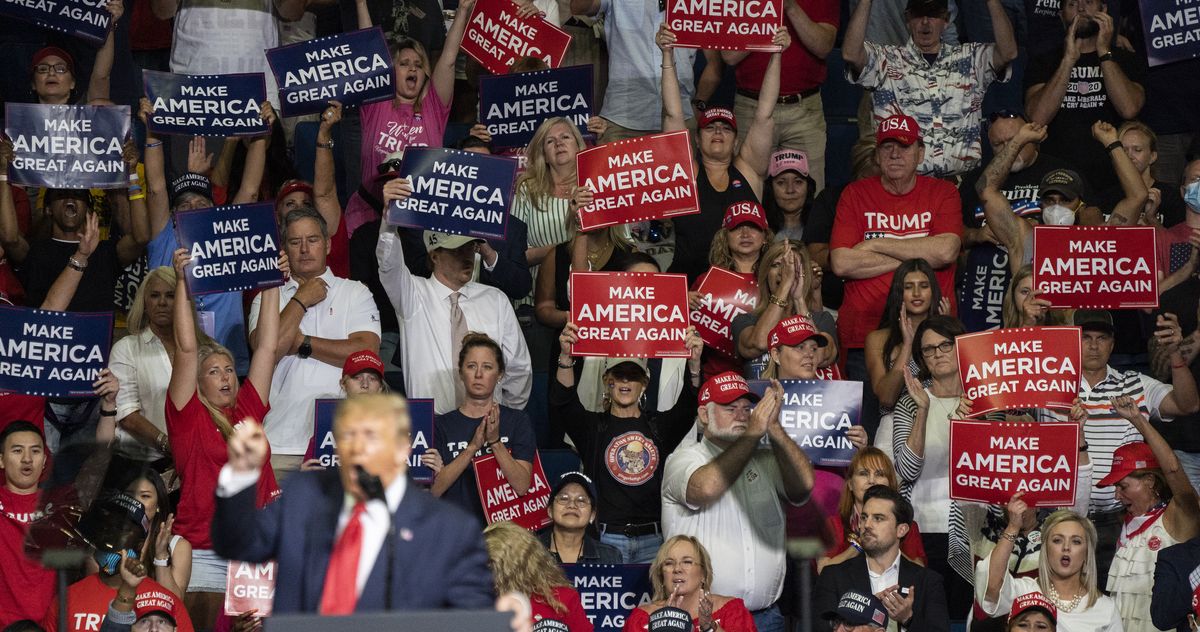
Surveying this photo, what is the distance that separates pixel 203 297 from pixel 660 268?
2299mm

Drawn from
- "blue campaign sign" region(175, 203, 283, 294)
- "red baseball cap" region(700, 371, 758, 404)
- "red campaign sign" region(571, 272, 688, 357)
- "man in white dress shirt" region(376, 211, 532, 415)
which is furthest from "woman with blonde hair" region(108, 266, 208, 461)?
"red baseball cap" region(700, 371, 758, 404)

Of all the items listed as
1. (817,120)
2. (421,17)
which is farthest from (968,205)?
(421,17)

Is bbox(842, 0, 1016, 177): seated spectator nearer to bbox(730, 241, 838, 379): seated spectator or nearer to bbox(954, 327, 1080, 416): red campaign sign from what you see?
bbox(730, 241, 838, 379): seated spectator

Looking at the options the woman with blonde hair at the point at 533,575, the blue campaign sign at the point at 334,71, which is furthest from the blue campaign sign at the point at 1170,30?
the woman with blonde hair at the point at 533,575

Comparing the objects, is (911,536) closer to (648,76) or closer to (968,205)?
(968,205)

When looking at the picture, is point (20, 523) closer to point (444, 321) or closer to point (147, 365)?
point (147, 365)

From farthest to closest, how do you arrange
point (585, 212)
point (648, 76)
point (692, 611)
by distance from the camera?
point (648, 76)
point (585, 212)
point (692, 611)

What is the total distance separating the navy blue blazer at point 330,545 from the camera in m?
4.12

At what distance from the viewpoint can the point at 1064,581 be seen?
25.1 ft

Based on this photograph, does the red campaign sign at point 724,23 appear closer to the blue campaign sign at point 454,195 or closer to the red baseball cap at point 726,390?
the blue campaign sign at point 454,195

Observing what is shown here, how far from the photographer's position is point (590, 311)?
8.34 metres

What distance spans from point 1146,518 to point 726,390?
1.94 m

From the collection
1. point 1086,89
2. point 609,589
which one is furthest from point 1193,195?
point 609,589

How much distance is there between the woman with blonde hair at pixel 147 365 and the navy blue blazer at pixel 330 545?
13.4 ft
